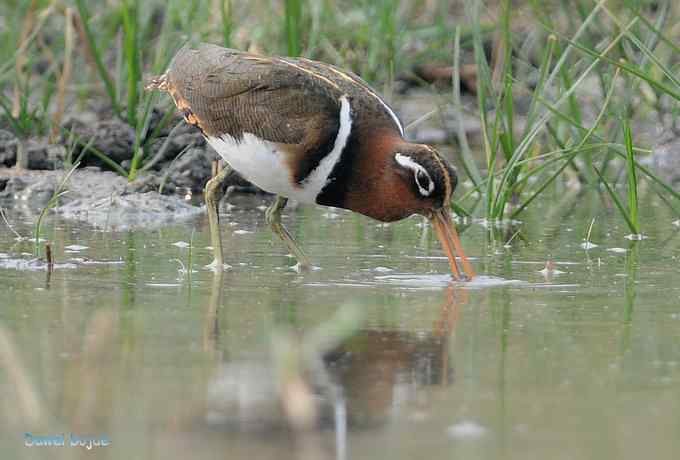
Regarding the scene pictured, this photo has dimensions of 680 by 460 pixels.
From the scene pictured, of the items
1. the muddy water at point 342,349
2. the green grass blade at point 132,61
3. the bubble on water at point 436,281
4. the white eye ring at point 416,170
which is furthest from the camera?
the green grass blade at point 132,61

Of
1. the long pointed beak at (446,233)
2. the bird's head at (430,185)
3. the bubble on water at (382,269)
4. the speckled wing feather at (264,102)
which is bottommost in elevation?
the bubble on water at (382,269)

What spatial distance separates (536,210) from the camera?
9.14 m

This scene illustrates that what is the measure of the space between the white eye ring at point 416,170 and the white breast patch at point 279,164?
328 millimetres

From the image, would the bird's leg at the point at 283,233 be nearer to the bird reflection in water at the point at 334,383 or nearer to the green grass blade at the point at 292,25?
the bird reflection in water at the point at 334,383

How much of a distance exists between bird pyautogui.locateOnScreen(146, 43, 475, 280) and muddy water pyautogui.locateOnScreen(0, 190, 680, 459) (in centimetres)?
32

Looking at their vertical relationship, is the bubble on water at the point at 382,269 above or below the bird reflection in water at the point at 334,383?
above

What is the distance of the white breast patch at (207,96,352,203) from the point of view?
22.5 feet

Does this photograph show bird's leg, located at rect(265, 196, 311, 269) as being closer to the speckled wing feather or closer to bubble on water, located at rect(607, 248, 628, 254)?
the speckled wing feather

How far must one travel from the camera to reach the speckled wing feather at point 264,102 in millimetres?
6848

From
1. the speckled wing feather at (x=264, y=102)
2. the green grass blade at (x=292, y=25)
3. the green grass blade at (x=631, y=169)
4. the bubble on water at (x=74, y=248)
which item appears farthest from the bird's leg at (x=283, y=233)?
the green grass blade at (x=292, y=25)

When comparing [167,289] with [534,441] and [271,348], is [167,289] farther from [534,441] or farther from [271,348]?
[534,441]

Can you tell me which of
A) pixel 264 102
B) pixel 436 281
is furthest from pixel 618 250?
pixel 264 102

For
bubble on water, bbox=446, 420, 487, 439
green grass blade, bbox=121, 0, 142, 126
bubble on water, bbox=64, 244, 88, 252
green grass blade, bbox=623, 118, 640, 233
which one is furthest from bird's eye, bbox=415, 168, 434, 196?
green grass blade, bbox=121, 0, 142, 126

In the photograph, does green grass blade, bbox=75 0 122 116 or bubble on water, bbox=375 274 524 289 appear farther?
green grass blade, bbox=75 0 122 116
